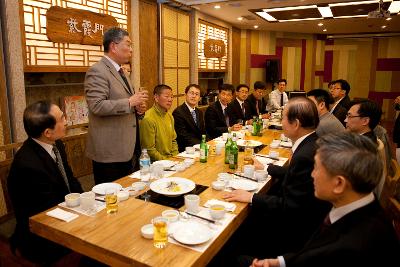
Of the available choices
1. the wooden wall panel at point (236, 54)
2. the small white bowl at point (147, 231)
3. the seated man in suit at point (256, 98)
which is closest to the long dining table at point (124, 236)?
the small white bowl at point (147, 231)

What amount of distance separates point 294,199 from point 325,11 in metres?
5.68

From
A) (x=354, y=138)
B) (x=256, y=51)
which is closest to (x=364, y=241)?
(x=354, y=138)

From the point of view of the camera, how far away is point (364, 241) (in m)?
0.99

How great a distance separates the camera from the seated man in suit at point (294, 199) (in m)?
1.62

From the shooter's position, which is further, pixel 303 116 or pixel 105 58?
pixel 105 58

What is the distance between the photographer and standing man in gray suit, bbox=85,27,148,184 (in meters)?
2.37

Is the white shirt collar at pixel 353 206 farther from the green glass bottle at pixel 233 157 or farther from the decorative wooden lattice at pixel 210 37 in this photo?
the decorative wooden lattice at pixel 210 37

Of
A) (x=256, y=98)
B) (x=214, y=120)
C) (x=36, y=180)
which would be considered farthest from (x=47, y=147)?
(x=256, y=98)

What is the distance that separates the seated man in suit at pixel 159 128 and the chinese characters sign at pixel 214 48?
3807 mm

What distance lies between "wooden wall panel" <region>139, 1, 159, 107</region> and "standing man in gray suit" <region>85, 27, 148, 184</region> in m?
2.44

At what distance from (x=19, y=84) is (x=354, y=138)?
10.4ft

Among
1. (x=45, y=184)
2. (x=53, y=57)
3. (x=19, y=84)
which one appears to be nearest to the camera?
(x=45, y=184)

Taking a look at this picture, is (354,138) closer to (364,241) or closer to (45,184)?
(364,241)

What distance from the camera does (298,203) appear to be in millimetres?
1624
